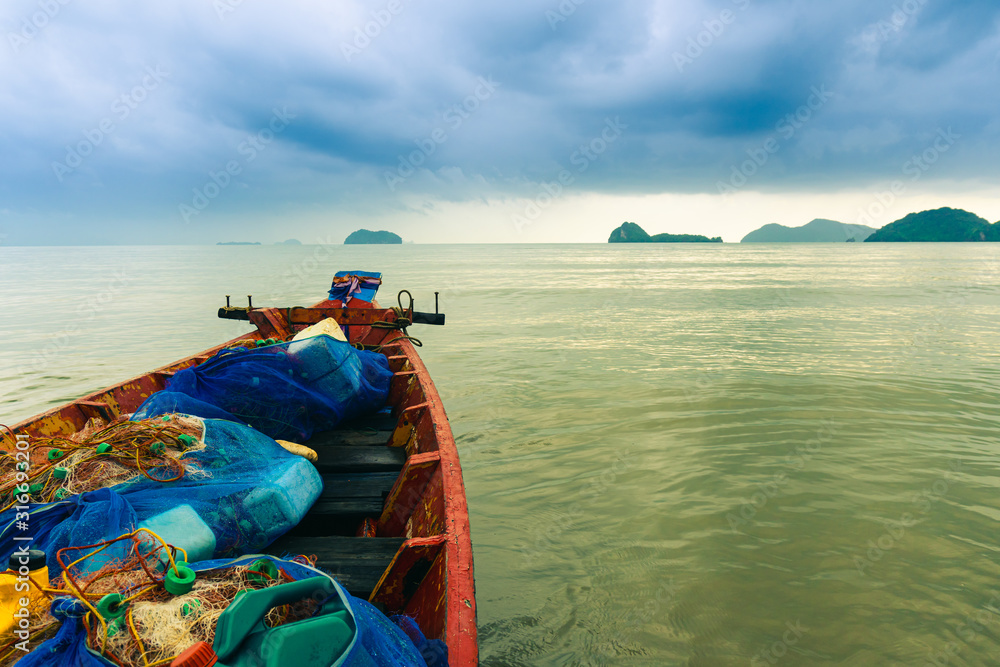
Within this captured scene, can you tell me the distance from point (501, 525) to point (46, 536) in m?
3.55

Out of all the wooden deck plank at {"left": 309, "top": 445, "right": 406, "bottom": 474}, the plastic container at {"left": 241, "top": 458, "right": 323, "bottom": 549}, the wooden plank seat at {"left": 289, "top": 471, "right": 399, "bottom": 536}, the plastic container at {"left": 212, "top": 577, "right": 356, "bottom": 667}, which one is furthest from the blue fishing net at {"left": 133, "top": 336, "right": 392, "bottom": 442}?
the plastic container at {"left": 212, "top": 577, "right": 356, "bottom": 667}

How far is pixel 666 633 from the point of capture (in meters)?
3.59

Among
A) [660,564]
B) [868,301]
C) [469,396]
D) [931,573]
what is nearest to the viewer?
[931,573]

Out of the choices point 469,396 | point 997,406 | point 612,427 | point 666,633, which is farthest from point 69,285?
point 997,406

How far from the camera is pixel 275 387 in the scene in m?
4.22

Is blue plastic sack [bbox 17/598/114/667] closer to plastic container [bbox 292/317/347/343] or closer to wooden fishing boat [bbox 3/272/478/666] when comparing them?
wooden fishing boat [bbox 3/272/478/666]

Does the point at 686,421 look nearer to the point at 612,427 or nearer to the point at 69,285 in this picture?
the point at 612,427

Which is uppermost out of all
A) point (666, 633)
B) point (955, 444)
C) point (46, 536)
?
point (46, 536)

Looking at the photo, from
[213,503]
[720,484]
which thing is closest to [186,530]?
[213,503]

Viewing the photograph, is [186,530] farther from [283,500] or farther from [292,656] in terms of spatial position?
[292,656]

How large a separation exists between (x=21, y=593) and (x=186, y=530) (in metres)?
0.69

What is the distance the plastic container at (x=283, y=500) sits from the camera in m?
2.84

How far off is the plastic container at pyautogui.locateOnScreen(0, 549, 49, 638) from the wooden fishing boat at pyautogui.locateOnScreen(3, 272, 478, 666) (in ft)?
4.39

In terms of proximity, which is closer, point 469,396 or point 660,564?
point 660,564
